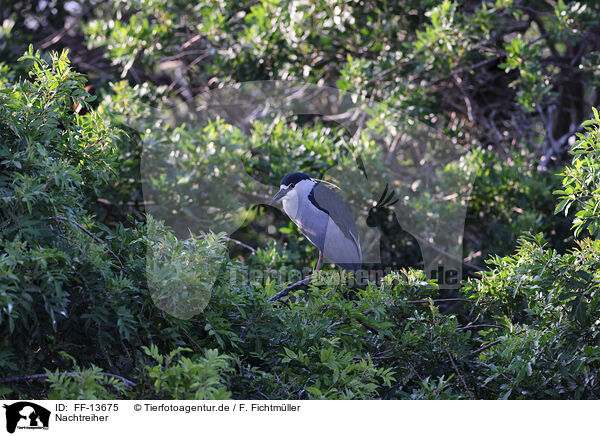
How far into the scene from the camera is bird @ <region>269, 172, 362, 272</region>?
11.1ft

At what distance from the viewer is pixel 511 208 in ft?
14.6

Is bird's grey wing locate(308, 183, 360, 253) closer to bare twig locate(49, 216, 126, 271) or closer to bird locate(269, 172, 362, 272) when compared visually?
bird locate(269, 172, 362, 272)

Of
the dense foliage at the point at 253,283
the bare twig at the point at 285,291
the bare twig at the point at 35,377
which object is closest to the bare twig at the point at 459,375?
the dense foliage at the point at 253,283

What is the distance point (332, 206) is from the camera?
346 centimetres

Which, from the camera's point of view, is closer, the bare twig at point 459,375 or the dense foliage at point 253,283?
the dense foliage at point 253,283

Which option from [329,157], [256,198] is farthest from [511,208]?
[256,198]

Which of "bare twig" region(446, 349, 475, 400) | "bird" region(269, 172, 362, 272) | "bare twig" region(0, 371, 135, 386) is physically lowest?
"bare twig" region(446, 349, 475, 400)

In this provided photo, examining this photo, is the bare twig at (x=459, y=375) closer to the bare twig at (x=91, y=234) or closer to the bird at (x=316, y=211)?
the bird at (x=316, y=211)

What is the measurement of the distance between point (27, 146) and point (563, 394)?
86.6 inches
